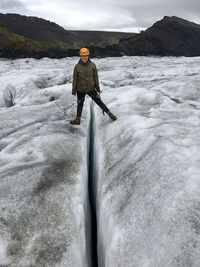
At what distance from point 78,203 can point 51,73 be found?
59.2 ft

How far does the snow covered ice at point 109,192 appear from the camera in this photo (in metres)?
3.29

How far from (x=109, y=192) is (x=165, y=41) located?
221 feet

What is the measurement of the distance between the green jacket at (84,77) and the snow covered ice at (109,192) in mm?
1469

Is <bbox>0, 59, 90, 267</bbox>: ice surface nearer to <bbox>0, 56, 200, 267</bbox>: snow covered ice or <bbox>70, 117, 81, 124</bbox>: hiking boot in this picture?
<bbox>0, 56, 200, 267</bbox>: snow covered ice

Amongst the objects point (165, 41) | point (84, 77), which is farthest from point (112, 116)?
point (165, 41)

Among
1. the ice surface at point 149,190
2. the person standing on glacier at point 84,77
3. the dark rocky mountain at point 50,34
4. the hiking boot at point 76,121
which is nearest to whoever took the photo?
the ice surface at point 149,190

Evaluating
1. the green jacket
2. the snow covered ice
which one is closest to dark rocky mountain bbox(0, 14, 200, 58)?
the green jacket

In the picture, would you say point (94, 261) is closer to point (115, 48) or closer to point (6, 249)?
point (6, 249)

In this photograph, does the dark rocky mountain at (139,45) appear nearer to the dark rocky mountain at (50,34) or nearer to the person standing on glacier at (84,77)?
the person standing on glacier at (84,77)

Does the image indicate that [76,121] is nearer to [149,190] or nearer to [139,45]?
[149,190]

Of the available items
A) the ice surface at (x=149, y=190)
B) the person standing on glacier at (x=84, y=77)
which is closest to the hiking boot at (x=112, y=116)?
the ice surface at (x=149, y=190)

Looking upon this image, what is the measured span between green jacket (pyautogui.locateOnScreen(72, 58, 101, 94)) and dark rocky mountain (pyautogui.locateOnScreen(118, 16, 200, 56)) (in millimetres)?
48467

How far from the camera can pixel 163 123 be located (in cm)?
636

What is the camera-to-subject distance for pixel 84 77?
6727 millimetres
